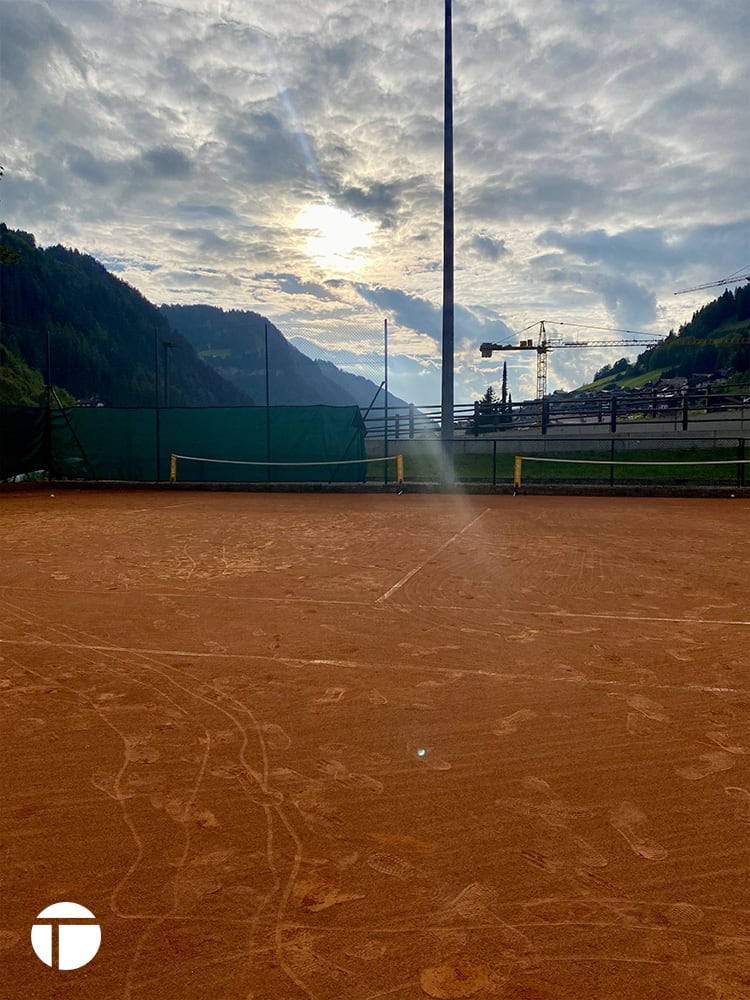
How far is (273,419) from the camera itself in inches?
794

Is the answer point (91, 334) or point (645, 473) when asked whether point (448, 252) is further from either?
point (91, 334)

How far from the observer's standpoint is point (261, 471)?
20.0 meters

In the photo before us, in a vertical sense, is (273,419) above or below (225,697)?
above

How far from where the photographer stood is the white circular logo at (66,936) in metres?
2.19

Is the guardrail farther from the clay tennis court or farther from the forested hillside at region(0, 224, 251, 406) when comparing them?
the forested hillside at region(0, 224, 251, 406)

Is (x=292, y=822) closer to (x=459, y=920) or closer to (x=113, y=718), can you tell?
(x=459, y=920)

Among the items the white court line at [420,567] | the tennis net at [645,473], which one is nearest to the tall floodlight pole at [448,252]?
the tennis net at [645,473]

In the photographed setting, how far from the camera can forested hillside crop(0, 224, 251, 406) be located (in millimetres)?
76062

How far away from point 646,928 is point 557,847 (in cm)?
48

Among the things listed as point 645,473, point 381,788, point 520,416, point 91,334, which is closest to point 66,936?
point 381,788

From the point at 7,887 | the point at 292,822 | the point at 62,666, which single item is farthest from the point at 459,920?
the point at 62,666

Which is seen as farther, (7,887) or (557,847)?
(557,847)

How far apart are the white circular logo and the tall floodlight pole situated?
16.0m

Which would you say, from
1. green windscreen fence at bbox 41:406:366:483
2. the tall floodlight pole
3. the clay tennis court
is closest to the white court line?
the clay tennis court
